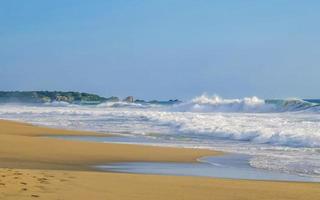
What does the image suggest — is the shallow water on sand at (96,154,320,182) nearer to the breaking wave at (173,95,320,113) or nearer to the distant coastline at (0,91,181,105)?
the breaking wave at (173,95,320,113)

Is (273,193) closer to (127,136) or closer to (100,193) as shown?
(100,193)

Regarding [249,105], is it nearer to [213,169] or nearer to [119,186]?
[213,169]

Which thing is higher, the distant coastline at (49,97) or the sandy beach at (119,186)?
the distant coastline at (49,97)

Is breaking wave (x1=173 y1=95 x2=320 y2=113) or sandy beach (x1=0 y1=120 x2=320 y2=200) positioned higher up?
breaking wave (x1=173 y1=95 x2=320 y2=113)

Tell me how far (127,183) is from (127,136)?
12.6 meters

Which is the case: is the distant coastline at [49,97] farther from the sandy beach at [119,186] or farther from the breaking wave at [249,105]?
the sandy beach at [119,186]

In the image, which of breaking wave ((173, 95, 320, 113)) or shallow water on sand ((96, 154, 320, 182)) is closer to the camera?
shallow water on sand ((96, 154, 320, 182))

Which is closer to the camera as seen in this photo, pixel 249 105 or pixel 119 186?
pixel 119 186

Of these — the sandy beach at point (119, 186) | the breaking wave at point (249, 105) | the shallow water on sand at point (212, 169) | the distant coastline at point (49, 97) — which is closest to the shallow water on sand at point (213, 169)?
the shallow water on sand at point (212, 169)

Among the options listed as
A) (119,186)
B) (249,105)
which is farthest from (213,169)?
(249,105)

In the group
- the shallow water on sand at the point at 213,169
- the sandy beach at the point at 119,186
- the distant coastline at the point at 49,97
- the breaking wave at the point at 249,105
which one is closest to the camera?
the sandy beach at the point at 119,186

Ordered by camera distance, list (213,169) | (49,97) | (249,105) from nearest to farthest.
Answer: (213,169), (249,105), (49,97)

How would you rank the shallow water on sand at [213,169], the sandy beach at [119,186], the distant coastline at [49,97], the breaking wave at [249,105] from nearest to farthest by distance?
the sandy beach at [119,186], the shallow water on sand at [213,169], the breaking wave at [249,105], the distant coastline at [49,97]

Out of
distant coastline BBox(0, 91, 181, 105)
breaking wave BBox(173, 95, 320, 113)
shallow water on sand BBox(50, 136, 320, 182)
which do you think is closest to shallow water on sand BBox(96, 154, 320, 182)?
shallow water on sand BBox(50, 136, 320, 182)
